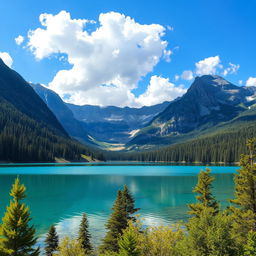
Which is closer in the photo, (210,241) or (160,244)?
(210,241)

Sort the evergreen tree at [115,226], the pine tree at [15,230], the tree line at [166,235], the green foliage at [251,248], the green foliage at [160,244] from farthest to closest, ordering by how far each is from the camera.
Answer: the evergreen tree at [115,226] → the green foliage at [160,244] → the pine tree at [15,230] → the green foliage at [251,248] → the tree line at [166,235]

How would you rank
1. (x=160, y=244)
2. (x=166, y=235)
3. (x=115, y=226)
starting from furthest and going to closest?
(x=115, y=226) → (x=166, y=235) → (x=160, y=244)

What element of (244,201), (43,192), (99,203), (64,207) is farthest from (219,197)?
(43,192)

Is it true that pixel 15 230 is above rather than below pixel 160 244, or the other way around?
above

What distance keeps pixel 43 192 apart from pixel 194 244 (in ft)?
221

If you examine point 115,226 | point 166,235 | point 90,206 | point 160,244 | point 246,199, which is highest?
point 246,199

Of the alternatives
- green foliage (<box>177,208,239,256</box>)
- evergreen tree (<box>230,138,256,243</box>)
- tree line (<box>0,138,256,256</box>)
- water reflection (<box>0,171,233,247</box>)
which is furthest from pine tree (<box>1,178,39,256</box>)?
evergreen tree (<box>230,138,256,243</box>)

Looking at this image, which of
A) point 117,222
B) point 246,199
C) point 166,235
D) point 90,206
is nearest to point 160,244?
point 166,235

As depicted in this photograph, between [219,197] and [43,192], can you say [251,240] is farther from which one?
[43,192]

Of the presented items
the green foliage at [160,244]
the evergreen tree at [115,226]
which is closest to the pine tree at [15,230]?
the green foliage at [160,244]

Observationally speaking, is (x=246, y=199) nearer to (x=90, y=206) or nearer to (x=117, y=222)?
(x=117, y=222)

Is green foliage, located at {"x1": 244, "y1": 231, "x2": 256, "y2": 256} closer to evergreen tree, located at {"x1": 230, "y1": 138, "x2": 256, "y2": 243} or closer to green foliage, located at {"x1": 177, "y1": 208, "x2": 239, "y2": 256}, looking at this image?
green foliage, located at {"x1": 177, "y1": 208, "x2": 239, "y2": 256}

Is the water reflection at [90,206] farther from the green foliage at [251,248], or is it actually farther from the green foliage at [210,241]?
the green foliage at [251,248]

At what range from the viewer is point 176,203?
62.7 meters
